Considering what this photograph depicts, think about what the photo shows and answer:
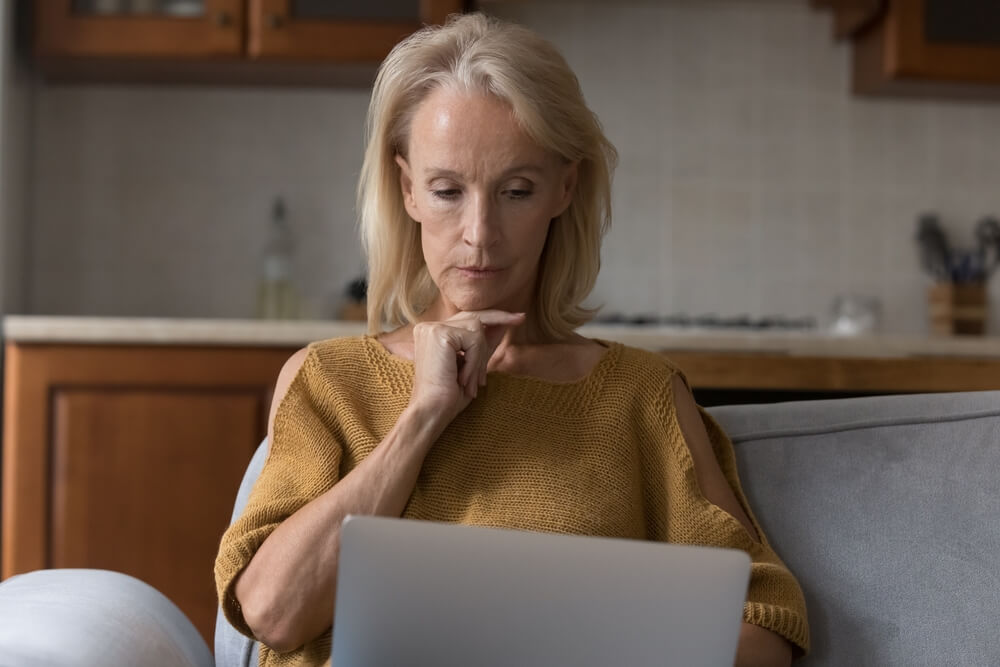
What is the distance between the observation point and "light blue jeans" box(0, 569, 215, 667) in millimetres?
1065

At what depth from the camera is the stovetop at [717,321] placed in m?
3.25

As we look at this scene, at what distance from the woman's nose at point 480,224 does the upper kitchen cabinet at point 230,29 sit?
1764 millimetres

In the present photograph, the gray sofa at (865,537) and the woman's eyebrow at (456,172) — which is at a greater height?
the woman's eyebrow at (456,172)

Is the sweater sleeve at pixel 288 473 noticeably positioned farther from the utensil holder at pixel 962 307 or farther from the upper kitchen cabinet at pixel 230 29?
the utensil holder at pixel 962 307

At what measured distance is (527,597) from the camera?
0.90 metres

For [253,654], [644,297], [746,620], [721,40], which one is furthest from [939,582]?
[721,40]

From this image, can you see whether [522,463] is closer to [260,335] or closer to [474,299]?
[474,299]

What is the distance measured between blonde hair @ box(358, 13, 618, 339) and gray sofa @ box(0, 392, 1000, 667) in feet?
0.82

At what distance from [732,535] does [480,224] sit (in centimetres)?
43

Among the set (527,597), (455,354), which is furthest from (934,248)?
(527,597)

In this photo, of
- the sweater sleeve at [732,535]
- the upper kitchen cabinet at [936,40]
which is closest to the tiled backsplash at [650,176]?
the upper kitchen cabinet at [936,40]

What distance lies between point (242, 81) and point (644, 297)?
1.25m

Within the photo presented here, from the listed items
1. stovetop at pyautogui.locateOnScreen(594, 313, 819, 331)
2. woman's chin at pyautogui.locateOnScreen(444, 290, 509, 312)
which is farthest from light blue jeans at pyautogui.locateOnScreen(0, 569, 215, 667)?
stovetop at pyautogui.locateOnScreen(594, 313, 819, 331)

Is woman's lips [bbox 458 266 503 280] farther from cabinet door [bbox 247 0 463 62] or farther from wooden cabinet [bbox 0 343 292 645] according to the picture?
cabinet door [bbox 247 0 463 62]
